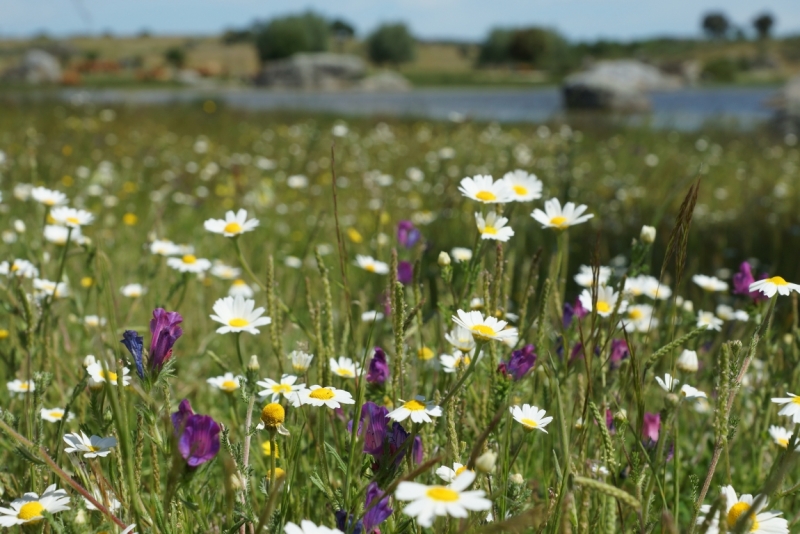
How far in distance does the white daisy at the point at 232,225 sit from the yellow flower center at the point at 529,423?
0.65 m

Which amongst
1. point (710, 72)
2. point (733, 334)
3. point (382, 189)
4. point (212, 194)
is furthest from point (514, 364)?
point (710, 72)

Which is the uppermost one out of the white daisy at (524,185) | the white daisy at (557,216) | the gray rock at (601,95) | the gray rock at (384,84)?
the white daisy at (524,185)

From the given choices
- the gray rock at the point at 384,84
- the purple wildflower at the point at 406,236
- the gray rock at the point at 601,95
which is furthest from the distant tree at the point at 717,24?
the purple wildflower at the point at 406,236

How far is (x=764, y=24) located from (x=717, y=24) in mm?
6395

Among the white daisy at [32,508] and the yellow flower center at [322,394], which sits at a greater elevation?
the yellow flower center at [322,394]

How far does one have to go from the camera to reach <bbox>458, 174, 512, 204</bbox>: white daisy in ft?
4.31

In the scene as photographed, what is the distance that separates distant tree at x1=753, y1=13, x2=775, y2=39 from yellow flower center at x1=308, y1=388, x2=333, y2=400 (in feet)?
367

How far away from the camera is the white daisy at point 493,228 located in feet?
4.12

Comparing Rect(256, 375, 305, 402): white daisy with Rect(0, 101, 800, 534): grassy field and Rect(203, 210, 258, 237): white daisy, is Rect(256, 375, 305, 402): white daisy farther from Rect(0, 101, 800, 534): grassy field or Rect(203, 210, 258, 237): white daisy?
Rect(203, 210, 258, 237): white daisy

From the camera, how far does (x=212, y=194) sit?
17.9 feet

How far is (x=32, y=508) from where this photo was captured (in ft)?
3.15

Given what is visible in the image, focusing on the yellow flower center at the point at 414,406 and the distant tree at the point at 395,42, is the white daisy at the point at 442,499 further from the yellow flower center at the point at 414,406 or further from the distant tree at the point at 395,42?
the distant tree at the point at 395,42

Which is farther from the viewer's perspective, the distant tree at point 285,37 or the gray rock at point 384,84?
the distant tree at point 285,37

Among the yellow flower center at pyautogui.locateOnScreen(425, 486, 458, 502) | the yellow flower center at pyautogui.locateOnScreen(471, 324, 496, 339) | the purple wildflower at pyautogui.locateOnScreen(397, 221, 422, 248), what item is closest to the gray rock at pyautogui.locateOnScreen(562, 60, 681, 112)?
the purple wildflower at pyautogui.locateOnScreen(397, 221, 422, 248)
